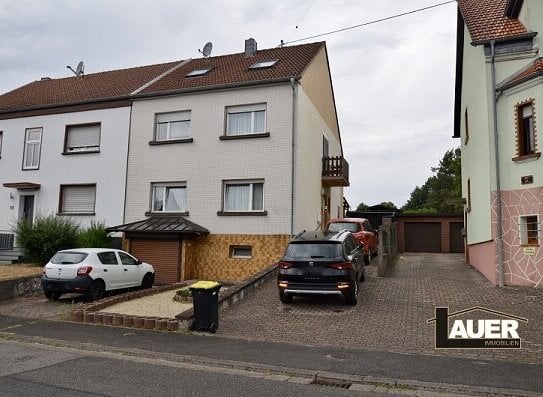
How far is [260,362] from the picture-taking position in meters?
7.04

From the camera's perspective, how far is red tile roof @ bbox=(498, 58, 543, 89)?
12.5m

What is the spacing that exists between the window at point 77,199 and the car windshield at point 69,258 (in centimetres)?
680

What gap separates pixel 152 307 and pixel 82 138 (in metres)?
11.6

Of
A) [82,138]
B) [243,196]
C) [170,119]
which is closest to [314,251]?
[243,196]

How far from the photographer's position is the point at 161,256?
17.4 metres

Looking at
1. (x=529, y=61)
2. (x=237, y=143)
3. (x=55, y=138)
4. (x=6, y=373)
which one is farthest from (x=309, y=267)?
(x=55, y=138)

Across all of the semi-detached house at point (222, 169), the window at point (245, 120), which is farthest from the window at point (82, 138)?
the window at point (245, 120)

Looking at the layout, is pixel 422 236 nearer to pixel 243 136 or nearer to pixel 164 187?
pixel 243 136

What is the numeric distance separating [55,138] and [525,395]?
20.4 metres

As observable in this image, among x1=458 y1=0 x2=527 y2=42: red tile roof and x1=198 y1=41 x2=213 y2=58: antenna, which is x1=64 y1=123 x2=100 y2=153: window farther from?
x1=458 y1=0 x2=527 y2=42: red tile roof

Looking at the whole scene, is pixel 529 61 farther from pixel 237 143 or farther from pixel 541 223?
pixel 237 143

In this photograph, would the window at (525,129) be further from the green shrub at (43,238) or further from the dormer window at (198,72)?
the green shrub at (43,238)

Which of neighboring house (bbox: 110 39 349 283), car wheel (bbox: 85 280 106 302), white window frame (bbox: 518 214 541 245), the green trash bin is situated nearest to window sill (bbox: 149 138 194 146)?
neighboring house (bbox: 110 39 349 283)

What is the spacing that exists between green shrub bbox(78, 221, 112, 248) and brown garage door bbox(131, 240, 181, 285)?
1.17m
